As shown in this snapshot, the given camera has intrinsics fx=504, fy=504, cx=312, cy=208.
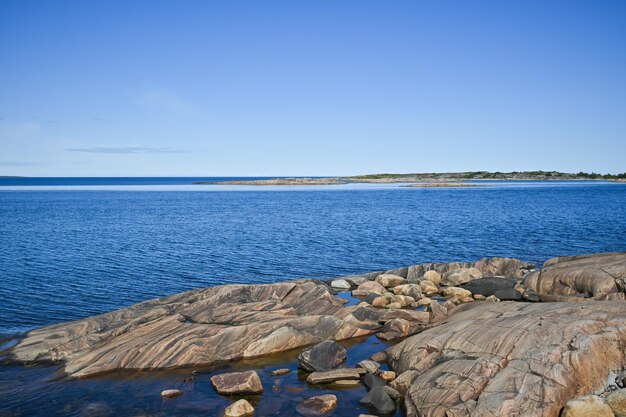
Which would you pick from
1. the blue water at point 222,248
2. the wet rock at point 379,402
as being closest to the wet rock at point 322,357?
the wet rock at point 379,402

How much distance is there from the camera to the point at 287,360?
761 inches

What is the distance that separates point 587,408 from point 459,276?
679 inches

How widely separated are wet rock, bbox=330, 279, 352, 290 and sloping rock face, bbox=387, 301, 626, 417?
11.8 metres

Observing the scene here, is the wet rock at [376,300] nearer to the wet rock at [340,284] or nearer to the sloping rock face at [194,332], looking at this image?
the sloping rock face at [194,332]

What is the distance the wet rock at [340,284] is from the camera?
30234 mm

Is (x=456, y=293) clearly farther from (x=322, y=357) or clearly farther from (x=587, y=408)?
(x=587, y=408)

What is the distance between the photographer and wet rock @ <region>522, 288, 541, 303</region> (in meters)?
25.6

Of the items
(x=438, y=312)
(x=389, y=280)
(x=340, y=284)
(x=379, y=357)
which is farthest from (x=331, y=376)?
(x=389, y=280)

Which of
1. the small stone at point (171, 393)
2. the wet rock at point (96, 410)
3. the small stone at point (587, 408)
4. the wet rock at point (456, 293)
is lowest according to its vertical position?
the wet rock at point (96, 410)

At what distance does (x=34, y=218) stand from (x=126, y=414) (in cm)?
7494

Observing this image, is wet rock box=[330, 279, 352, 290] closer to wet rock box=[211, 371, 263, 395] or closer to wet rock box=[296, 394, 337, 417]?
wet rock box=[211, 371, 263, 395]

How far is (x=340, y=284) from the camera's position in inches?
1198

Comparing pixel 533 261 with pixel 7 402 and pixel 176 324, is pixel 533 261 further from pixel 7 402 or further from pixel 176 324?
pixel 7 402

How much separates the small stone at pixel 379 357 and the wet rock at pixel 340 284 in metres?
11.0
